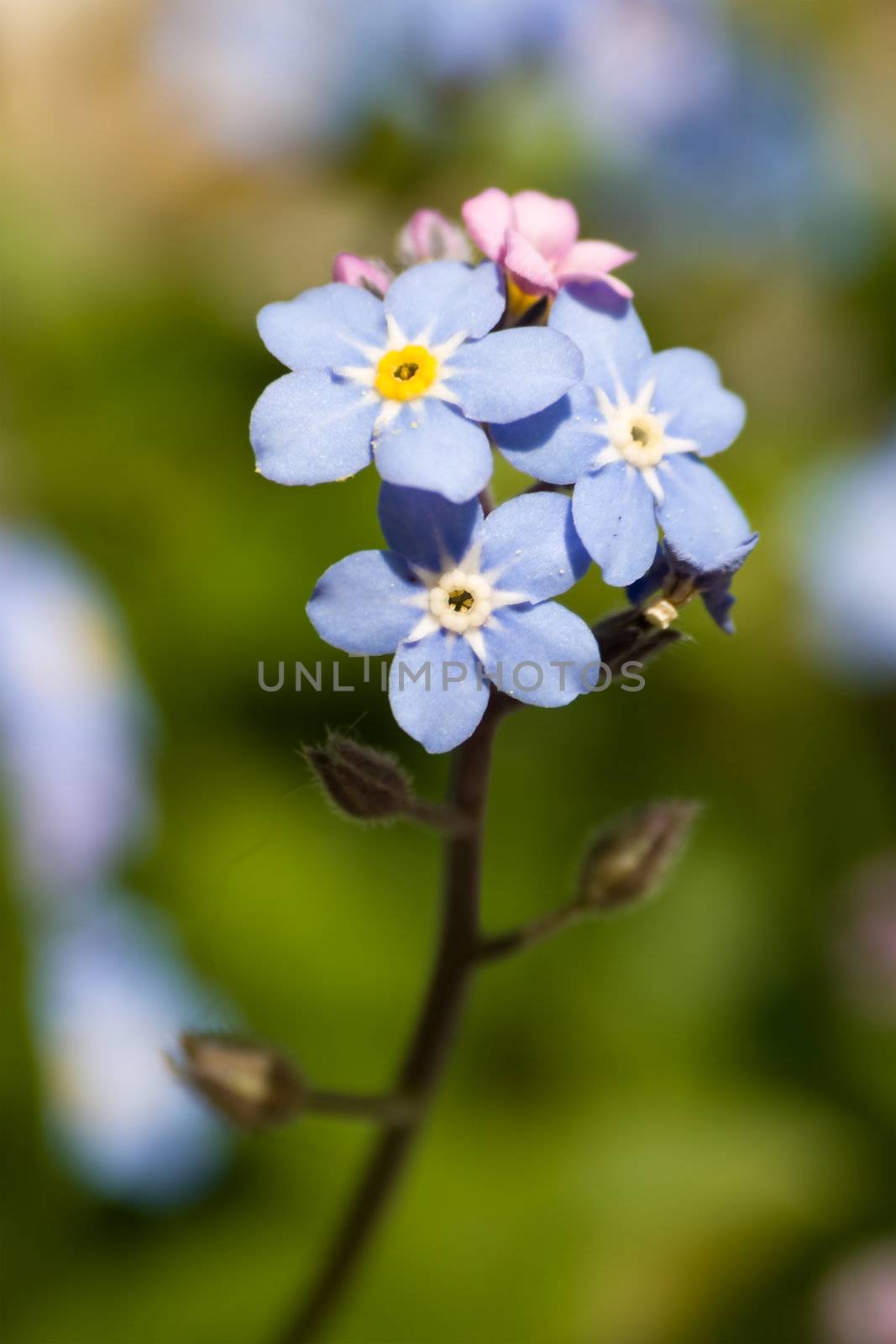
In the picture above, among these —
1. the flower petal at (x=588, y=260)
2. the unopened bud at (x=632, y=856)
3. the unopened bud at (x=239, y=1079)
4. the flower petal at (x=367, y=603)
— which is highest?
the flower petal at (x=588, y=260)

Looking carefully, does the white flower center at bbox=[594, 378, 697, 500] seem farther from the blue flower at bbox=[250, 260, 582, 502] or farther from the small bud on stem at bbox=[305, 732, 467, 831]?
the small bud on stem at bbox=[305, 732, 467, 831]

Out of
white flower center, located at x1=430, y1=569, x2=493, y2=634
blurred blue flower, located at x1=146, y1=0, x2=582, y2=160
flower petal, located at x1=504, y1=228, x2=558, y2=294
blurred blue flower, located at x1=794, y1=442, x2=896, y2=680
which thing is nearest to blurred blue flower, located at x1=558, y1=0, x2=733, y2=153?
blurred blue flower, located at x1=146, y1=0, x2=582, y2=160

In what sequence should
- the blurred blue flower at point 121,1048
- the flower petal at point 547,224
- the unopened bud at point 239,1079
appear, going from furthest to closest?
1. the blurred blue flower at point 121,1048
2. the unopened bud at point 239,1079
3. the flower petal at point 547,224

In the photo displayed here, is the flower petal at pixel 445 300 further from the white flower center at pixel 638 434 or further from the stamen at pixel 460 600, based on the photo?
the stamen at pixel 460 600

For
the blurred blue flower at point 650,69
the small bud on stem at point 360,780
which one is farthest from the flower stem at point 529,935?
the blurred blue flower at point 650,69

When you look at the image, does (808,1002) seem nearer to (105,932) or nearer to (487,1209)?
(487,1209)

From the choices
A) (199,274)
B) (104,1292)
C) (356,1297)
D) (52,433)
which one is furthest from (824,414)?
(104,1292)
